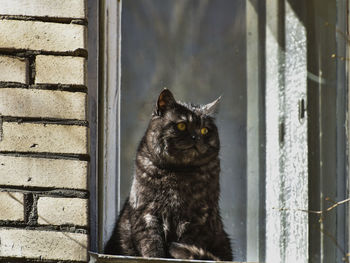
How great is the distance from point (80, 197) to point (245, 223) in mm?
798

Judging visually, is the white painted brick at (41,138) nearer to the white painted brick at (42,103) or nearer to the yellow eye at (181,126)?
the white painted brick at (42,103)

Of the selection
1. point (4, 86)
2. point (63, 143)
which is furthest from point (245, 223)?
point (4, 86)

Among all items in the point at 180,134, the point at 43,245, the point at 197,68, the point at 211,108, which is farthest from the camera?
the point at 197,68

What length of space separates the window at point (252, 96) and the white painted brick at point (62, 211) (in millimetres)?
174

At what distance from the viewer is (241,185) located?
3062 mm

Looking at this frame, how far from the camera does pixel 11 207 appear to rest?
2.52 meters

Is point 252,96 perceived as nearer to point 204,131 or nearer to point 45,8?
point 204,131

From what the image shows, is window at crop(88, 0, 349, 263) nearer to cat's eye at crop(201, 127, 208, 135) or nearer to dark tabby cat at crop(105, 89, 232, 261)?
dark tabby cat at crop(105, 89, 232, 261)

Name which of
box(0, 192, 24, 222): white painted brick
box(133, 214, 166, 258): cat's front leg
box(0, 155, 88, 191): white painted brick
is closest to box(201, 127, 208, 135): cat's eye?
box(133, 214, 166, 258): cat's front leg

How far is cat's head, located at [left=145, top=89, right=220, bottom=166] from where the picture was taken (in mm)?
2707

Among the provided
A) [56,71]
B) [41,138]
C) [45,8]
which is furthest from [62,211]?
[45,8]

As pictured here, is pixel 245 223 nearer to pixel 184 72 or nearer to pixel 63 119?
pixel 184 72

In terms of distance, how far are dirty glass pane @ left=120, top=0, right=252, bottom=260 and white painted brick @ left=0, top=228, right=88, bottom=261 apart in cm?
52

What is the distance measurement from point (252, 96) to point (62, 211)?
1.03m
